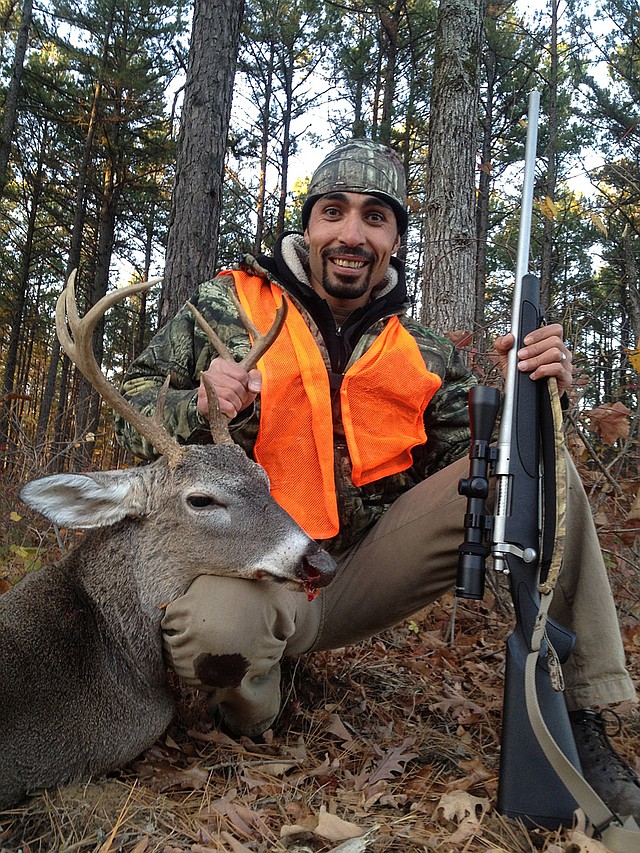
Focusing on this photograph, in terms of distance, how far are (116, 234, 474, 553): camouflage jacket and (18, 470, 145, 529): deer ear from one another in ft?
1.57

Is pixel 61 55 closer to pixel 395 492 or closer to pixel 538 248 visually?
pixel 538 248

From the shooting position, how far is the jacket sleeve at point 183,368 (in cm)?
328

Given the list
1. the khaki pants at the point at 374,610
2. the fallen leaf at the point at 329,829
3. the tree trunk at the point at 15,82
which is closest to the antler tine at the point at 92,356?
the khaki pants at the point at 374,610

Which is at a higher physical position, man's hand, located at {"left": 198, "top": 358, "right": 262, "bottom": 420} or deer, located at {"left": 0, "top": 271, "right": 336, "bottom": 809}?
man's hand, located at {"left": 198, "top": 358, "right": 262, "bottom": 420}

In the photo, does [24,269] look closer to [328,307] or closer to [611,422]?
[328,307]

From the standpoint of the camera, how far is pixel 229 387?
3.09m

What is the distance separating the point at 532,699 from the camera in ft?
7.38

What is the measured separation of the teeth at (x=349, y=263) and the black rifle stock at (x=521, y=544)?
3.55 feet

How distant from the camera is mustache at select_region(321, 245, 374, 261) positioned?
3766mm

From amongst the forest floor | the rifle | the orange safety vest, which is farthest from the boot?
the orange safety vest

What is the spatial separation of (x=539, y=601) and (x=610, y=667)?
46cm

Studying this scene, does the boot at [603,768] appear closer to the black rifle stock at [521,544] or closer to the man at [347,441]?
the man at [347,441]

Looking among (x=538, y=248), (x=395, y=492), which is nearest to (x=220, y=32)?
(x=395, y=492)

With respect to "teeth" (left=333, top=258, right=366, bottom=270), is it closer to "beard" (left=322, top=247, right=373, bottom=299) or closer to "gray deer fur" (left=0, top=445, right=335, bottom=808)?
"beard" (left=322, top=247, right=373, bottom=299)
